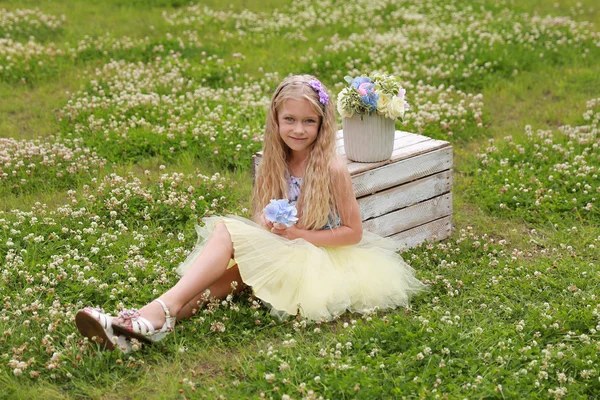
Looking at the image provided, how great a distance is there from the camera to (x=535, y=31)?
13023 mm

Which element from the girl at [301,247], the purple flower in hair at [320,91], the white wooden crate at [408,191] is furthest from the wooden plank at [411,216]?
the purple flower in hair at [320,91]

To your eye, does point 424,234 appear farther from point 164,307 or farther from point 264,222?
point 164,307

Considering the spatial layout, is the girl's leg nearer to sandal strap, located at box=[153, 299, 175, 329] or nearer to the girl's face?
sandal strap, located at box=[153, 299, 175, 329]

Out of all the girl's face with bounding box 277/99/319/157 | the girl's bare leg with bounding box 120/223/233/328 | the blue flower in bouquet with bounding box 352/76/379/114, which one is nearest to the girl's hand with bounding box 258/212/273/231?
the girl's bare leg with bounding box 120/223/233/328

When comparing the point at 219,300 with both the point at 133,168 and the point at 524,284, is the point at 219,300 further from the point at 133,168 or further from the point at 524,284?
the point at 133,168

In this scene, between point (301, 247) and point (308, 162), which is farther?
point (308, 162)

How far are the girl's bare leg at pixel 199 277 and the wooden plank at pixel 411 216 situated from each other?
4.69ft

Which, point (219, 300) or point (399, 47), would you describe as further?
point (399, 47)

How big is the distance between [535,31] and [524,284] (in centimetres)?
801

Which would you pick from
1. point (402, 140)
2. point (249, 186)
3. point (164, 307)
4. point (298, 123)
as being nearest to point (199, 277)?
point (164, 307)

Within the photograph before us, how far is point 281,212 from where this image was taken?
18.5 feet

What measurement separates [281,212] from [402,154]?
1590 millimetres

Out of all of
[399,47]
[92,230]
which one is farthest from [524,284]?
[399,47]

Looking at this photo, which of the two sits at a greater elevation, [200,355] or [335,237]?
[335,237]
